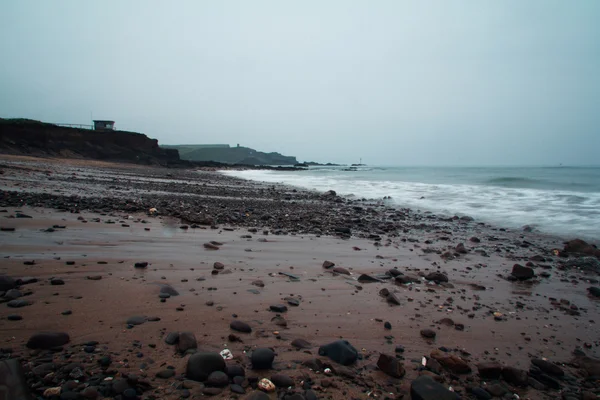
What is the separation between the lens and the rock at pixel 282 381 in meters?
1.88

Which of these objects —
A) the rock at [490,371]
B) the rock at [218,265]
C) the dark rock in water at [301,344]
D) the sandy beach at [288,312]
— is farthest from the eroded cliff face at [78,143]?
the rock at [490,371]

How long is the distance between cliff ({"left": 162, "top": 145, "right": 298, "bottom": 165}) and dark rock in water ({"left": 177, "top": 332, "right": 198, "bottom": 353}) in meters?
110

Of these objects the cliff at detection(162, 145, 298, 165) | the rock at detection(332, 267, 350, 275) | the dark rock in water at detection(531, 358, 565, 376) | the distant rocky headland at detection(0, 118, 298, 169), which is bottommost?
the dark rock in water at detection(531, 358, 565, 376)

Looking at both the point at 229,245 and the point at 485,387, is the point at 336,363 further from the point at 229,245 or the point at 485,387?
the point at 229,245

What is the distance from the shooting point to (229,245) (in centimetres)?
522

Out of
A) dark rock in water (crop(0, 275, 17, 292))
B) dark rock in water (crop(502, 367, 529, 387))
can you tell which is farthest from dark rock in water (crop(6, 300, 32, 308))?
dark rock in water (crop(502, 367, 529, 387))

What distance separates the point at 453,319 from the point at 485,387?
3.36ft

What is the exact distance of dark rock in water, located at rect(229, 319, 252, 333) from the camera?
8.08ft

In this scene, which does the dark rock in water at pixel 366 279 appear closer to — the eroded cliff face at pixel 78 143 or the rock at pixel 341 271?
the rock at pixel 341 271

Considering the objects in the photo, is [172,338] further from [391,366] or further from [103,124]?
[103,124]

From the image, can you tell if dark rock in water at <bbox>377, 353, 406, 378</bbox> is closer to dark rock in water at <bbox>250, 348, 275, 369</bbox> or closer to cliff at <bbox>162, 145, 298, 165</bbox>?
dark rock in water at <bbox>250, 348, 275, 369</bbox>

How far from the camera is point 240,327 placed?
8.09 feet

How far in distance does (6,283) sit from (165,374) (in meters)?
2.03

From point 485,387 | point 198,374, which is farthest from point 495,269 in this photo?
point 198,374
